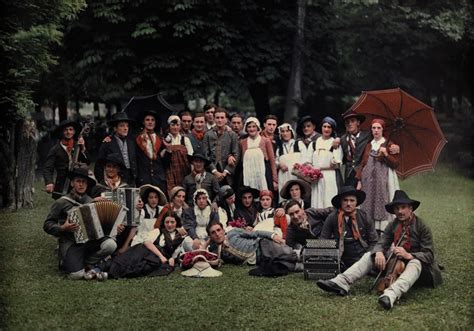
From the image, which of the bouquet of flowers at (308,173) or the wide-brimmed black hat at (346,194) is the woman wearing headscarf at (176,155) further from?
the wide-brimmed black hat at (346,194)

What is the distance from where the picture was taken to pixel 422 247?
282 inches

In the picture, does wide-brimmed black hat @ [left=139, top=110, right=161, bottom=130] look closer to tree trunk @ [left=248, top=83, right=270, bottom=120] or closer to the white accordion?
the white accordion

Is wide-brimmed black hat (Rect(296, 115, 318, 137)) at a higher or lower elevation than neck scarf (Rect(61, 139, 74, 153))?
higher

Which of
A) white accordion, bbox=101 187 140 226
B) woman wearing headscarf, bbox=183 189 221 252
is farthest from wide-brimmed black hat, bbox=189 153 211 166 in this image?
white accordion, bbox=101 187 140 226

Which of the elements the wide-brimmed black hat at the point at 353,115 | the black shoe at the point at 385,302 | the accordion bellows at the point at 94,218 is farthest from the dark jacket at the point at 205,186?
the black shoe at the point at 385,302

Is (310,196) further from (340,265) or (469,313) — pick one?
(469,313)

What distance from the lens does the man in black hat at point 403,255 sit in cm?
A: 699

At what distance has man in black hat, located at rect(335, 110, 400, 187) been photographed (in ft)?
30.7

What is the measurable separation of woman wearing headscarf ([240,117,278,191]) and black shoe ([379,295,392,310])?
12.6 ft

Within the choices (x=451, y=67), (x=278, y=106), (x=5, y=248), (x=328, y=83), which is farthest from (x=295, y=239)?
(x=278, y=106)

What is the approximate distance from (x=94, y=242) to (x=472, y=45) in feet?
65.9

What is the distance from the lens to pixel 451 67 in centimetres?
2689

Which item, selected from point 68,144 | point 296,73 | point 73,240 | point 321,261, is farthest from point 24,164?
point 296,73

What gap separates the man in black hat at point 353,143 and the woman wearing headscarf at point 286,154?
27.6 inches
